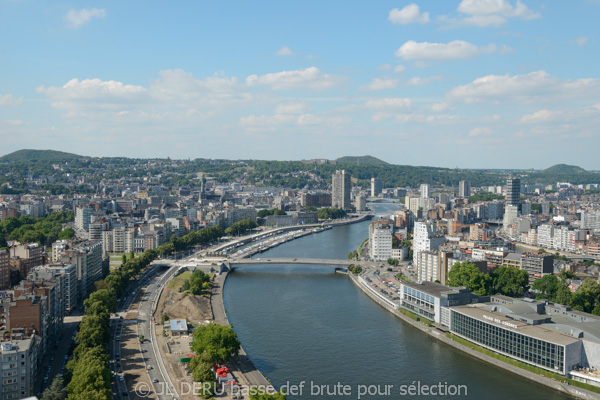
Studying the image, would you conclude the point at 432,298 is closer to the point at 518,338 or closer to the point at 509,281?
the point at 518,338

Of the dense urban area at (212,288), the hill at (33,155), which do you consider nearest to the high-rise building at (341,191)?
the dense urban area at (212,288)

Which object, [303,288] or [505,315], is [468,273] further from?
[303,288]

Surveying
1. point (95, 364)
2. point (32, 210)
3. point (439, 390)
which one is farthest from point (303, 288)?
point (32, 210)

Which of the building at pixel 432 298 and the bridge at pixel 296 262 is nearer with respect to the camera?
the building at pixel 432 298

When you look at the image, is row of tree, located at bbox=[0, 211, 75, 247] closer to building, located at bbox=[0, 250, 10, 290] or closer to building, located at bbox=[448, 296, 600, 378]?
building, located at bbox=[0, 250, 10, 290]

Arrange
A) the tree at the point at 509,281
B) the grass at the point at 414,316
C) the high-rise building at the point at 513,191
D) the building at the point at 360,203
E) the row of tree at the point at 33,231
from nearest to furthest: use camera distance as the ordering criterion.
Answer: the grass at the point at 414,316 < the tree at the point at 509,281 < the row of tree at the point at 33,231 < the high-rise building at the point at 513,191 < the building at the point at 360,203

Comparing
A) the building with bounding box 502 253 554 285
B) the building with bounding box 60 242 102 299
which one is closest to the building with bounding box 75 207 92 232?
the building with bounding box 60 242 102 299

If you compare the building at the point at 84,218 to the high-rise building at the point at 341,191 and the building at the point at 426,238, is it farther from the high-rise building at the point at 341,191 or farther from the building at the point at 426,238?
the high-rise building at the point at 341,191
